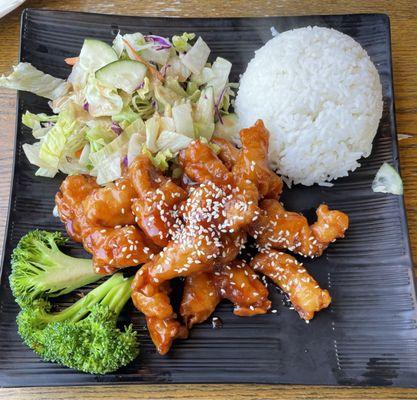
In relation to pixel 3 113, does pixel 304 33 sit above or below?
above

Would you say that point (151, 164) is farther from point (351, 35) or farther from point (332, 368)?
point (351, 35)

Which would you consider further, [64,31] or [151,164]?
[64,31]

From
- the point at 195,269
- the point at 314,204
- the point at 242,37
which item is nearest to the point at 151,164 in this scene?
the point at 195,269

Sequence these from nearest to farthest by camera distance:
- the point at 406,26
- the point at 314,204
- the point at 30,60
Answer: the point at 314,204, the point at 30,60, the point at 406,26

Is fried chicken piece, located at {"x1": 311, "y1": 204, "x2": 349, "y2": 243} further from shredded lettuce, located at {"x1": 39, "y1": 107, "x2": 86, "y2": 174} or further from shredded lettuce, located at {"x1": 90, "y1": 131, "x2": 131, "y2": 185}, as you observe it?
shredded lettuce, located at {"x1": 39, "y1": 107, "x2": 86, "y2": 174}

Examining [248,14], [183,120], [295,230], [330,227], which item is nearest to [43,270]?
[183,120]

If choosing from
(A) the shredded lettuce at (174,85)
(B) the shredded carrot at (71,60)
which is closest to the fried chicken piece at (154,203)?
(A) the shredded lettuce at (174,85)

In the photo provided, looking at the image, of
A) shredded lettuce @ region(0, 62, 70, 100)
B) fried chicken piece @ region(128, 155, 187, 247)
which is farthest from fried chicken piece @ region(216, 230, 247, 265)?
shredded lettuce @ region(0, 62, 70, 100)
